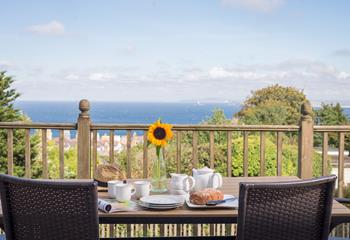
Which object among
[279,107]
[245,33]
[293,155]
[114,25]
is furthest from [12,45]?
[293,155]

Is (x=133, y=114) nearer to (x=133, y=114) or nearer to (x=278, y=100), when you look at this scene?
(x=133, y=114)

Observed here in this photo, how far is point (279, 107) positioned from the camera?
1160cm

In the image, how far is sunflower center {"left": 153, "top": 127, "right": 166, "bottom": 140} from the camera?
2.31 meters

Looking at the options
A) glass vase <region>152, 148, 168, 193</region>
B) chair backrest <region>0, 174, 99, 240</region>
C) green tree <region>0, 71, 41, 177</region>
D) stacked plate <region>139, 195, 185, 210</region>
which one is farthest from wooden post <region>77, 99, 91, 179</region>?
green tree <region>0, 71, 41, 177</region>

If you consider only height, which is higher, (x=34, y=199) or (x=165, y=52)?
(x=165, y=52)

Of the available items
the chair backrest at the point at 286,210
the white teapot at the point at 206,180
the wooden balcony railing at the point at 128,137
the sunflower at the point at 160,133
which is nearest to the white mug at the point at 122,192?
the sunflower at the point at 160,133

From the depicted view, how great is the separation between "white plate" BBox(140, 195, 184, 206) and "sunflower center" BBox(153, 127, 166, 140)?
0.92 feet

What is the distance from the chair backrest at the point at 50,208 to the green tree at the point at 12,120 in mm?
7125

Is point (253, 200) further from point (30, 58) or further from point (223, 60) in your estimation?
point (223, 60)

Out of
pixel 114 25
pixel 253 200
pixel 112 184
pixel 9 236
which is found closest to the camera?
pixel 253 200

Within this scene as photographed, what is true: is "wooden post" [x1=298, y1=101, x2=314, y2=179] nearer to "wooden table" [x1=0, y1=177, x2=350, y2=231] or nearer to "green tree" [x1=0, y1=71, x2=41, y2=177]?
"wooden table" [x1=0, y1=177, x2=350, y2=231]

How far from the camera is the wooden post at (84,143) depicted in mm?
3900

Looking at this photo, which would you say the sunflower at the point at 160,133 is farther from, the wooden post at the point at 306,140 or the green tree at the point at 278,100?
the green tree at the point at 278,100

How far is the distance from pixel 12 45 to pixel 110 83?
10994 mm
